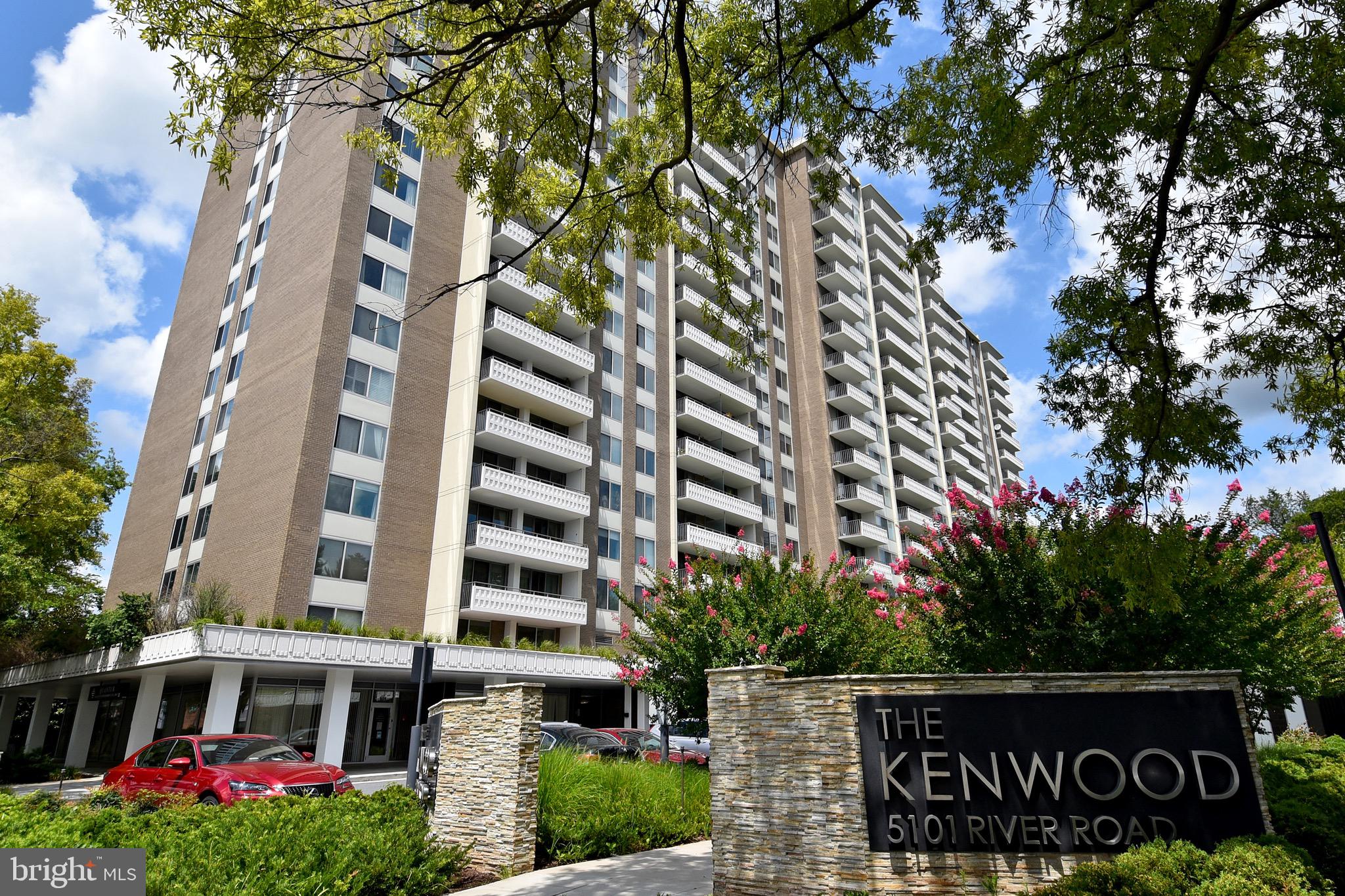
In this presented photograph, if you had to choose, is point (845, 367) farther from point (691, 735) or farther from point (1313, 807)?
point (1313, 807)

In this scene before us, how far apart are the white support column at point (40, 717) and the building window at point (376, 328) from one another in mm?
24388

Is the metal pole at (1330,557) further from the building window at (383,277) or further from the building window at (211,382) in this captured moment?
the building window at (211,382)

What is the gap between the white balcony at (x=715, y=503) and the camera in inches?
1588

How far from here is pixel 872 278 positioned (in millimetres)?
65125

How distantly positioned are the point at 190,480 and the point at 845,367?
40.7 m

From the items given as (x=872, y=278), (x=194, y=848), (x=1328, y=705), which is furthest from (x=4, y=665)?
(x=872, y=278)

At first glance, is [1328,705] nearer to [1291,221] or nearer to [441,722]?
[1291,221]

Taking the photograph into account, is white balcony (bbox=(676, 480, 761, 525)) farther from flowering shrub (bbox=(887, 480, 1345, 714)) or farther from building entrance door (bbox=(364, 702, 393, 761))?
flowering shrub (bbox=(887, 480, 1345, 714))

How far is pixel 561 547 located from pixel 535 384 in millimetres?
7350

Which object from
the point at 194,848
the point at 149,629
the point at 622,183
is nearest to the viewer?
the point at 194,848

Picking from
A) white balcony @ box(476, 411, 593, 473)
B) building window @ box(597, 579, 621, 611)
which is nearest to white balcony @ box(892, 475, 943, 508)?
building window @ box(597, 579, 621, 611)

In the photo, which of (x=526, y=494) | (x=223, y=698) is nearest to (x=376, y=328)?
(x=526, y=494)

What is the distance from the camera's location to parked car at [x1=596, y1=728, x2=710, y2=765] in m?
20.1

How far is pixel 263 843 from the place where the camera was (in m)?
7.56
